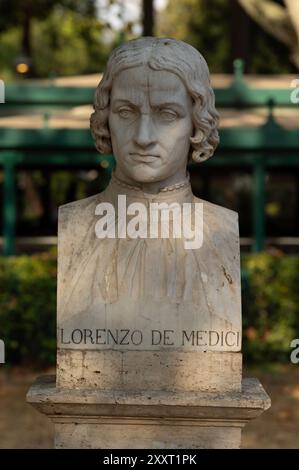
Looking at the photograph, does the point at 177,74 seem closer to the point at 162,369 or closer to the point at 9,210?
the point at 162,369

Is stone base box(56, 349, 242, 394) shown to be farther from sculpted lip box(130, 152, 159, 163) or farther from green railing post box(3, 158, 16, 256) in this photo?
green railing post box(3, 158, 16, 256)

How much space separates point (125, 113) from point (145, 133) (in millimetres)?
158

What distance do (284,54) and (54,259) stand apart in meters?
14.2

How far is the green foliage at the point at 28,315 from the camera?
333 inches

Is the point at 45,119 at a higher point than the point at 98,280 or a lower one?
higher

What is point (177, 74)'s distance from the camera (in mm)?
3236

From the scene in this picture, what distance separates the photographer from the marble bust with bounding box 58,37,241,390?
3.29 metres

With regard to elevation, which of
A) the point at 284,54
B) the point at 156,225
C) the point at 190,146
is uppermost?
the point at 284,54

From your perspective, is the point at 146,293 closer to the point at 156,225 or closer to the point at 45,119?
the point at 156,225

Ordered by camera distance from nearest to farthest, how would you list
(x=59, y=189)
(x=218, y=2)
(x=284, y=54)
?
(x=284, y=54) < (x=218, y=2) < (x=59, y=189)

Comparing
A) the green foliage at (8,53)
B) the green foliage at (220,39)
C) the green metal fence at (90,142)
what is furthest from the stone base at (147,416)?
the green foliage at (8,53)

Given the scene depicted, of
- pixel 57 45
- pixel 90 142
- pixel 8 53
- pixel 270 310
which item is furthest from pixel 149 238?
pixel 8 53

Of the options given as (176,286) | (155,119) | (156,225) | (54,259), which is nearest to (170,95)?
(155,119)

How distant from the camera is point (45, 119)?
10.4 metres
